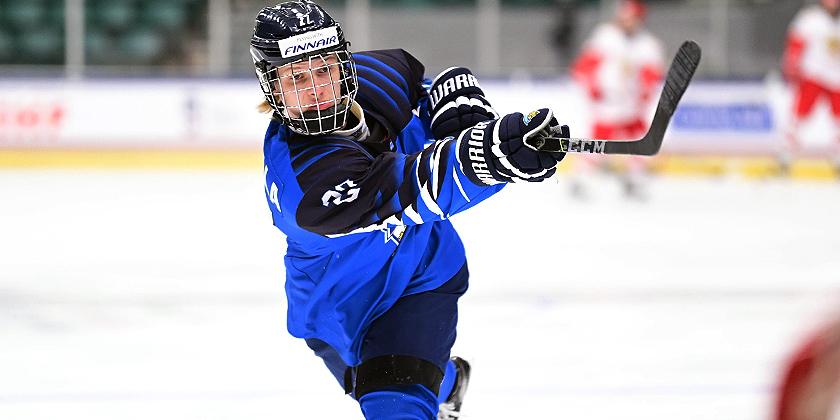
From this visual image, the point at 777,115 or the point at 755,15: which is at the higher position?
the point at 755,15

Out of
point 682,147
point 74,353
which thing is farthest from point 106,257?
point 682,147

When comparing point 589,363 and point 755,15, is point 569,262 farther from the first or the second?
point 755,15

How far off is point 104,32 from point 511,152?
→ 9212 millimetres

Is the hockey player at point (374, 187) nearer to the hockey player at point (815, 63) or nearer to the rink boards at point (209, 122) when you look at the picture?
the rink boards at point (209, 122)

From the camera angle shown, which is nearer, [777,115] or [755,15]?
[777,115]

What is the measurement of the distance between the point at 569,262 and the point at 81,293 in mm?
2198

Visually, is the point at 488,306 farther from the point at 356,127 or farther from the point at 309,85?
the point at 309,85

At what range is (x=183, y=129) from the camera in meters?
9.23

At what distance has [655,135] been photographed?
1.64 metres

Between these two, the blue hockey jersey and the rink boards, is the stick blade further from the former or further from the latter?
the rink boards

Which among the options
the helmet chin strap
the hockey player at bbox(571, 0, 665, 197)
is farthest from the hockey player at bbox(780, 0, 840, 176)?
the helmet chin strap

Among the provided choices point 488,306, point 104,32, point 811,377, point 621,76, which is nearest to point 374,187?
point 811,377

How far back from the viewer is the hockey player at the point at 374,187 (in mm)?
1664

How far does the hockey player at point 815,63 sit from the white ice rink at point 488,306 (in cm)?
158
